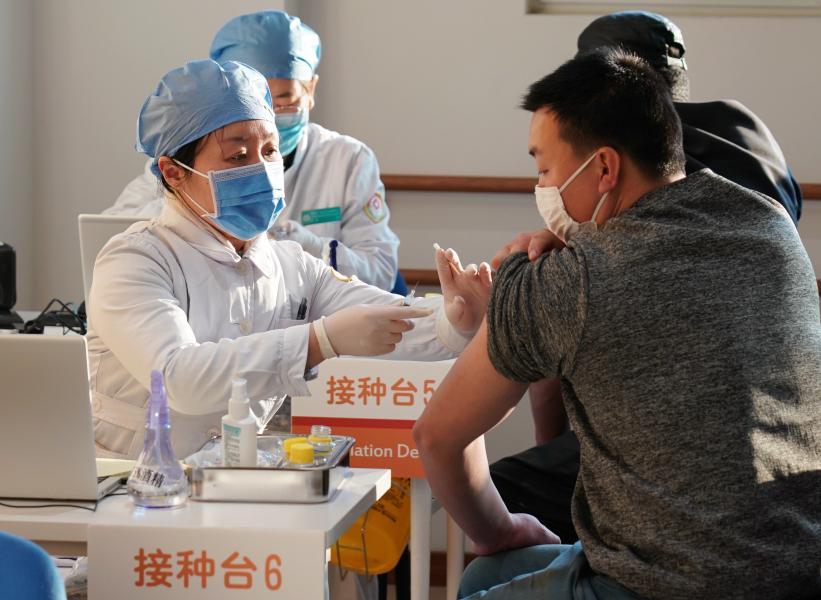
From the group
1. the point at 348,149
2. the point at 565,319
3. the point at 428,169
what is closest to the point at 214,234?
the point at 565,319

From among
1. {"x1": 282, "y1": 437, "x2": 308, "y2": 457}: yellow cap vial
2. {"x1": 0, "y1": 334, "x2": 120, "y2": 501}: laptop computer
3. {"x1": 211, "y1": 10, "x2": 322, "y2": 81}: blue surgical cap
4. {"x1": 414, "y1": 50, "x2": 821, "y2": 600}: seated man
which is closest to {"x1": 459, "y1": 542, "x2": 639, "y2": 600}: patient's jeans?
{"x1": 414, "y1": 50, "x2": 821, "y2": 600}: seated man

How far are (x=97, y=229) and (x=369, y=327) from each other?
72 centimetres

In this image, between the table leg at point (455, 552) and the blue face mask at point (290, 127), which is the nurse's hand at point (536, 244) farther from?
the blue face mask at point (290, 127)

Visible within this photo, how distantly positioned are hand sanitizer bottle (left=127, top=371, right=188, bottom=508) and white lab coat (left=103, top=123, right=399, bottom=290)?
190cm

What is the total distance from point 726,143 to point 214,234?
1.00m

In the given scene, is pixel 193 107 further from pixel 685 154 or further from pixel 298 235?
pixel 298 235

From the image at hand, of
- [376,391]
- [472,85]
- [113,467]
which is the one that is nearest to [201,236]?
[376,391]

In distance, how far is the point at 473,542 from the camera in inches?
57.5

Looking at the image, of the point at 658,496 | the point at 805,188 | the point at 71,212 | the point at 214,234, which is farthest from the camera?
the point at 71,212

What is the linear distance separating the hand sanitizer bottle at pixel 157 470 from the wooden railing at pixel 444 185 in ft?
7.37

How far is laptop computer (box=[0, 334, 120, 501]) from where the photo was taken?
1369 millimetres

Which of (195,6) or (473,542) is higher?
(195,6)

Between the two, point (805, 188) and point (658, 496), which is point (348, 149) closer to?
point (805, 188)

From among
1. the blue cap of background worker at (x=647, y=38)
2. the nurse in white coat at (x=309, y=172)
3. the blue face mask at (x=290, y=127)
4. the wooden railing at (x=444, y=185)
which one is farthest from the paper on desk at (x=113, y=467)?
the wooden railing at (x=444, y=185)
